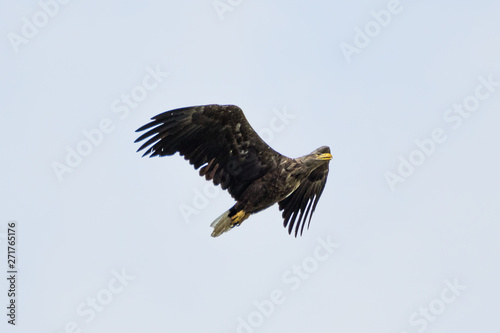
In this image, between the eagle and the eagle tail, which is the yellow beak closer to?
the eagle

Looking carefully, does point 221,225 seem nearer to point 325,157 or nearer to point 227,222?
point 227,222

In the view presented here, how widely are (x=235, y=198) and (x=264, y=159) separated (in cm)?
105

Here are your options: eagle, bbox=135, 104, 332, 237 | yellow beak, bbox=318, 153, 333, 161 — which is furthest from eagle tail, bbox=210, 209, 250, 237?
yellow beak, bbox=318, 153, 333, 161

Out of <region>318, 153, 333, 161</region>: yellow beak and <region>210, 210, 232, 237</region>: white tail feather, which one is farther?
Result: <region>210, 210, 232, 237</region>: white tail feather

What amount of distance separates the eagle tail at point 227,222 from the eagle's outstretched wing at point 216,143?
0.41m

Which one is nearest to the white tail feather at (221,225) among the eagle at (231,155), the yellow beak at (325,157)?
the eagle at (231,155)

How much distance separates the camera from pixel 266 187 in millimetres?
21219

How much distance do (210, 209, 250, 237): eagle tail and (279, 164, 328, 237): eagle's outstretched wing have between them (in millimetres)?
2055

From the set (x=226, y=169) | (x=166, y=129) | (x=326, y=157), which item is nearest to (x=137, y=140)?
(x=166, y=129)

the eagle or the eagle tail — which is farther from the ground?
the eagle

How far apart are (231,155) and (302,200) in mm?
2822

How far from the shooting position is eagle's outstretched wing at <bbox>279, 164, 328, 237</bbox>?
23.4 meters

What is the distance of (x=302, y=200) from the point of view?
23.5m

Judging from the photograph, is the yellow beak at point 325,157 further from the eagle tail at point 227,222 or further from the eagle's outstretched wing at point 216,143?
the eagle tail at point 227,222
